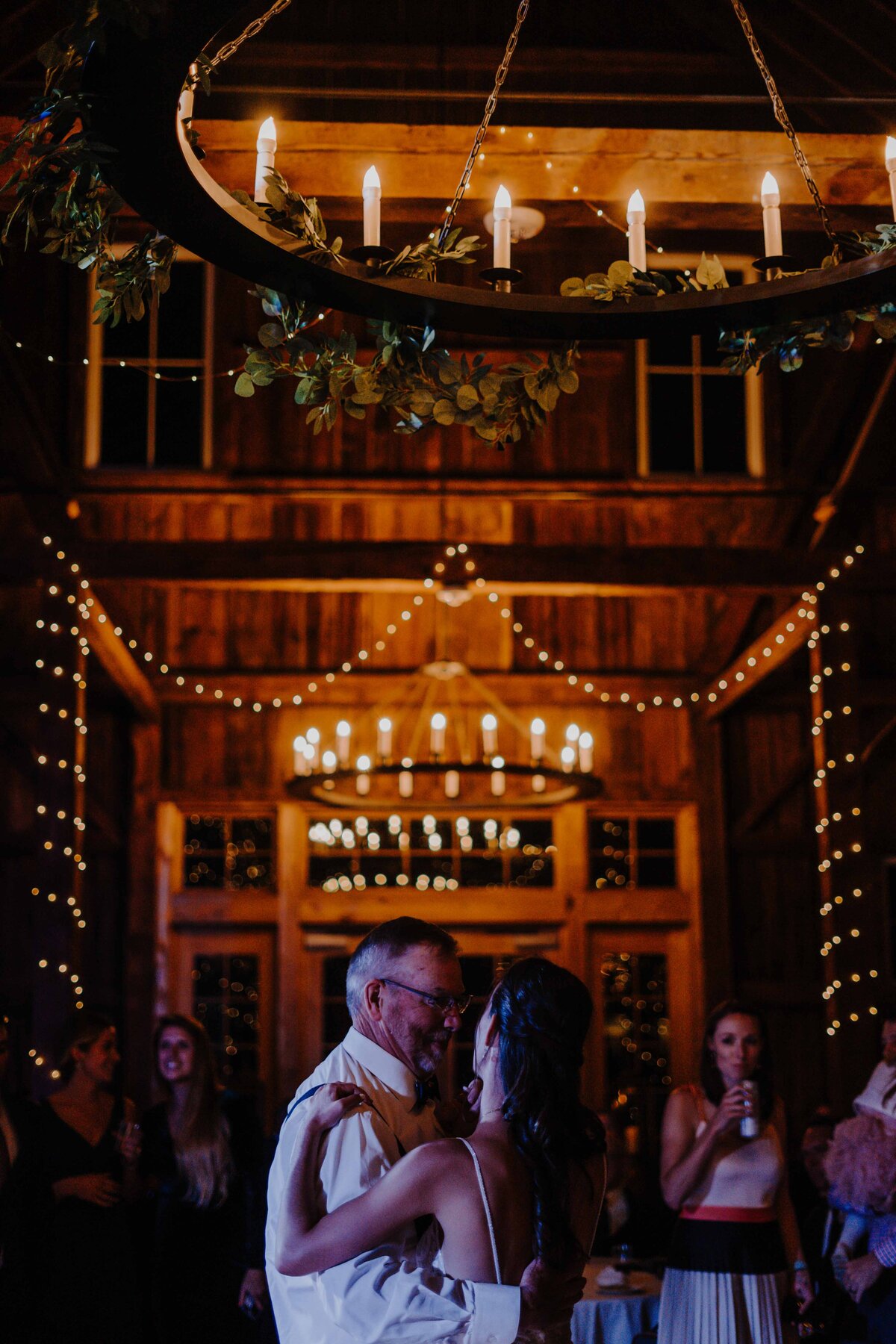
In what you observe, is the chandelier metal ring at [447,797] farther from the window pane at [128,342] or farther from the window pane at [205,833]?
the window pane at [128,342]

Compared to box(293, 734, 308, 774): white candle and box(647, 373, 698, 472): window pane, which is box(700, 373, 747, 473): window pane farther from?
box(293, 734, 308, 774): white candle

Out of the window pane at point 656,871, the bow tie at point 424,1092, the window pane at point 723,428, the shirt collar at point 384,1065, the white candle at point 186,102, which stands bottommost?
the bow tie at point 424,1092

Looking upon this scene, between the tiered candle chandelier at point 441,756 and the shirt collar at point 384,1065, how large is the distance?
492cm

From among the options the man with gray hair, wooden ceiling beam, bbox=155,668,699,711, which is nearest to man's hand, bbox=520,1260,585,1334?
the man with gray hair

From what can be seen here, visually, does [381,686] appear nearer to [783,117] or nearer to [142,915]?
[142,915]

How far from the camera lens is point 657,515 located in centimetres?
1017

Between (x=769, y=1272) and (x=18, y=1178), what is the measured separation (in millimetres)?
2368

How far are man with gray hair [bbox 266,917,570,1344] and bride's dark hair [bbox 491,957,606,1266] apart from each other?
0.24ft

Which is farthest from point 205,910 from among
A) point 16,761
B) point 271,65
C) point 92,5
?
point 92,5

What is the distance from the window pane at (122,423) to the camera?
10055 millimetres

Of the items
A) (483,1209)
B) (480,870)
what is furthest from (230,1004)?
(483,1209)

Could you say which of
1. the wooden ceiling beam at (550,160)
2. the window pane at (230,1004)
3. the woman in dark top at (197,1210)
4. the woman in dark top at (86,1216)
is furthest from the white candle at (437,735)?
the window pane at (230,1004)

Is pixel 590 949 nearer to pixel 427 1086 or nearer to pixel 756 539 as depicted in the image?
pixel 756 539

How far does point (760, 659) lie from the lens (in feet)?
31.0
